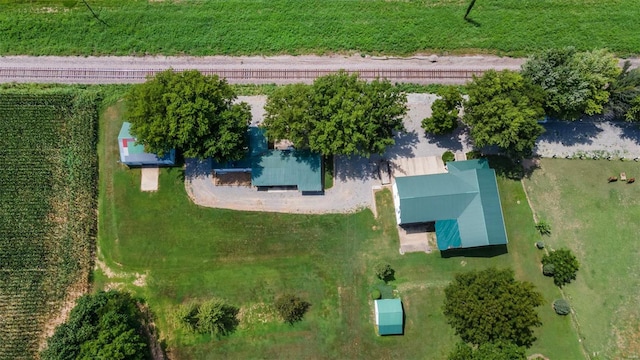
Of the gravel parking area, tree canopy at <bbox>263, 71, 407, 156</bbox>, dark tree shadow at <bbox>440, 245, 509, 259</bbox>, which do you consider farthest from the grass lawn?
tree canopy at <bbox>263, 71, 407, 156</bbox>

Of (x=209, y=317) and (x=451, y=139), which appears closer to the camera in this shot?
(x=209, y=317)

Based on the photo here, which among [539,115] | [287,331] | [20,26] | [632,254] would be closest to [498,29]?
[539,115]

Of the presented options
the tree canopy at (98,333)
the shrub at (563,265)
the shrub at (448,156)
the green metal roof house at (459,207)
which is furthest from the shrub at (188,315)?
the shrub at (563,265)

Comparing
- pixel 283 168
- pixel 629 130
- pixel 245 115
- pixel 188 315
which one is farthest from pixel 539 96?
pixel 188 315

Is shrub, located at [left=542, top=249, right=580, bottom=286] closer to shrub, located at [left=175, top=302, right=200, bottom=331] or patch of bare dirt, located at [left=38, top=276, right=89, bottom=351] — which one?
shrub, located at [left=175, top=302, right=200, bottom=331]

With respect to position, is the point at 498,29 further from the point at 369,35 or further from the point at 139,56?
the point at 139,56

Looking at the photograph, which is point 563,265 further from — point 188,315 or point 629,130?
point 188,315
